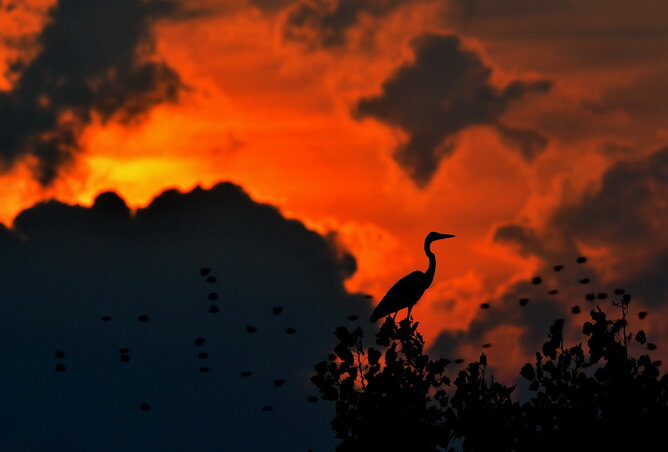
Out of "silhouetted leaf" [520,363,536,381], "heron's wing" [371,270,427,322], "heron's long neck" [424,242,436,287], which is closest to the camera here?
"silhouetted leaf" [520,363,536,381]

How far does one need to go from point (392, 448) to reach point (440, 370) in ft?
6.27

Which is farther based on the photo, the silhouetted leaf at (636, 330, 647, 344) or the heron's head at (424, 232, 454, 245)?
the heron's head at (424, 232, 454, 245)

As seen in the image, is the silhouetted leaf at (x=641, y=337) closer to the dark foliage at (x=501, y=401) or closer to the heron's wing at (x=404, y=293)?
the dark foliage at (x=501, y=401)

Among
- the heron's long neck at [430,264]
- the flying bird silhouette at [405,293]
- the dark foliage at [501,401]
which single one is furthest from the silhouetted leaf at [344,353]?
the heron's long neck at [430,264]

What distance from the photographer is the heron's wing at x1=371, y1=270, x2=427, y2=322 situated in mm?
39344

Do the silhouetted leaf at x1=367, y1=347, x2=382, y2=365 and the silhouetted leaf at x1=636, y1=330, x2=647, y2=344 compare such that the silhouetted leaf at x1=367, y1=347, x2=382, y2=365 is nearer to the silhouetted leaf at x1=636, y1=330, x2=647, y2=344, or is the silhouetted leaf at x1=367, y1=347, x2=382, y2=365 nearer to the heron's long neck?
the silhouetted leaf at x1=636, y1=330, x2=647, y2=344

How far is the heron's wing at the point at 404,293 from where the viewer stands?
39344 mm

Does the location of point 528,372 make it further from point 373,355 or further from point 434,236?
point 434,236

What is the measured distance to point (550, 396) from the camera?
2614 centimetres

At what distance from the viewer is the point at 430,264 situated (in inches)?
1601

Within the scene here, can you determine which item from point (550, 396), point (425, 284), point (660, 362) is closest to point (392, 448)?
point (550, 396)

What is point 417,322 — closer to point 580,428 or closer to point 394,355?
point 394,355

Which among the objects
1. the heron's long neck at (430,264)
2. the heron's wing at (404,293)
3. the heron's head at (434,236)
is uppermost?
the heron's head at (434,236)

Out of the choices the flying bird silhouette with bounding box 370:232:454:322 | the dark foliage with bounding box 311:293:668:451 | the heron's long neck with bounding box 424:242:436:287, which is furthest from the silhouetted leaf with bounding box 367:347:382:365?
the heron's long neck with bounding box 424:242:436:287
